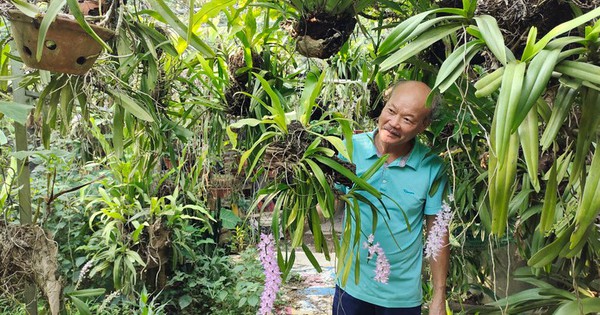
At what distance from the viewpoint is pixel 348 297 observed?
4.87 ft

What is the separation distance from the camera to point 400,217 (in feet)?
4.67

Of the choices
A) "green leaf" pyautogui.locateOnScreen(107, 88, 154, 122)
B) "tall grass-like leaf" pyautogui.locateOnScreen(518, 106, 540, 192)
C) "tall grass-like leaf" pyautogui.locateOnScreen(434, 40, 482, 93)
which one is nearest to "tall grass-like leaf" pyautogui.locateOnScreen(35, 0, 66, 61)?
"green leaf" pyautogui.locateOnScreen(107, 88, 154, 122)

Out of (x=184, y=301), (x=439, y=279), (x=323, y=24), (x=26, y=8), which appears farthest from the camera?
(x=184, y=301)

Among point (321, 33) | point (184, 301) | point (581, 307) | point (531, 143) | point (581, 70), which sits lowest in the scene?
point (184, 301)

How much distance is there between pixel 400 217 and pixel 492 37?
2.38ft

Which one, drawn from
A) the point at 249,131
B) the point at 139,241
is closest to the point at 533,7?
the point at 249,131

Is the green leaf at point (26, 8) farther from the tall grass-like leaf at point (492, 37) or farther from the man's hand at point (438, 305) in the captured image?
the man's hand at point (438, 305)

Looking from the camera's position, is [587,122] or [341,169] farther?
[341,169]

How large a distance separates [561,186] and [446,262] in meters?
0.38

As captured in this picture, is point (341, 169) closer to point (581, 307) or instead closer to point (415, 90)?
point (415, 90)

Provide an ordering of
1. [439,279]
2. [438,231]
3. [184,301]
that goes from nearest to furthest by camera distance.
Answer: [438,231] < [439,279] < [184,301]

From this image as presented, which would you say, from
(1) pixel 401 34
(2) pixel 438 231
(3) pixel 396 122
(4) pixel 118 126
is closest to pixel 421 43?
(1) pixel 401 34

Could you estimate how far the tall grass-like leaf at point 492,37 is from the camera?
0.75 m

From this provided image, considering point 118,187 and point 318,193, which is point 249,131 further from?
point 118,187
